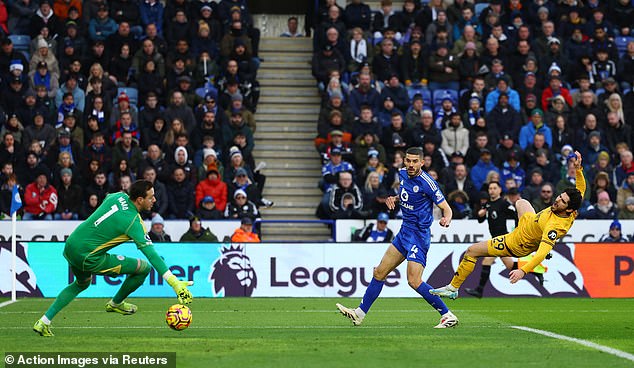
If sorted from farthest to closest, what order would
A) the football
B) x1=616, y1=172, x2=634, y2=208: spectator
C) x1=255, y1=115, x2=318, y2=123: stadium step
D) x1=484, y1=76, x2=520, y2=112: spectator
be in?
1. x1=255, y1=115, x2=318, y2=123: stadium step
2. x1=484, y1=76, x2=520, y2=112: spectator
3. x1=616, y1=172, x2=634, y2=208: spectator
4. the football

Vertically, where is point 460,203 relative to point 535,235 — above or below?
below

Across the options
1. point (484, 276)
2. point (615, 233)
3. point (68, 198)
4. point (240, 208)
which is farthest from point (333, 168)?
point (615, 233)

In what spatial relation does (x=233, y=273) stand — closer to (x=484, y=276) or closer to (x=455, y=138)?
(x=484, y=276)

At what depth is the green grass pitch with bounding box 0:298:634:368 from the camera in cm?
1121

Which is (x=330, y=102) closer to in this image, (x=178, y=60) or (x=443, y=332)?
(x=178, y=60)

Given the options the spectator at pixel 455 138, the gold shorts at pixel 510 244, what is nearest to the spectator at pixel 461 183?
the spectator at pixel 455 138

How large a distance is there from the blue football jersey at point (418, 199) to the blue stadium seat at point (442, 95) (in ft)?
44.2

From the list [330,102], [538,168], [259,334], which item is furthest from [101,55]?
[259,334]

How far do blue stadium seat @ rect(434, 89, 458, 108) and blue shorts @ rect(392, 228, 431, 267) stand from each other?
13624mm

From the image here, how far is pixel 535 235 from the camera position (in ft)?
54.1

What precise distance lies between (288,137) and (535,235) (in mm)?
12942

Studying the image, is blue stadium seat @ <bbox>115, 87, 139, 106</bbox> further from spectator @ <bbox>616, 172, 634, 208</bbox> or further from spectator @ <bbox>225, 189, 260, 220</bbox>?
spectator @ <bbox>616, 172, 634, 208</bbox>

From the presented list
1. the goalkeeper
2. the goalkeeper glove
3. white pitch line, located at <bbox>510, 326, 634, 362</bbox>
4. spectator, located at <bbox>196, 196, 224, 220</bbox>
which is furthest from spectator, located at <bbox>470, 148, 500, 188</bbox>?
the goalkeeper glove

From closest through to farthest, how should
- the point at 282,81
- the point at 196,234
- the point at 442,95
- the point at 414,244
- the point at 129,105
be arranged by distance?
1. the point at 414,244
2. the point at 196,234
3. the point at 129,105
4. the point at 442,95
5. the point at 282,81
